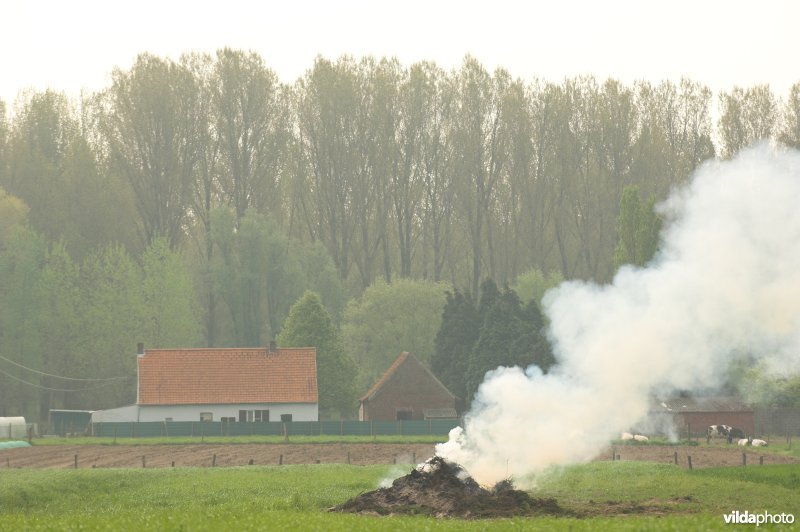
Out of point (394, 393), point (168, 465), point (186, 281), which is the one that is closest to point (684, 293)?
point (168, 465)

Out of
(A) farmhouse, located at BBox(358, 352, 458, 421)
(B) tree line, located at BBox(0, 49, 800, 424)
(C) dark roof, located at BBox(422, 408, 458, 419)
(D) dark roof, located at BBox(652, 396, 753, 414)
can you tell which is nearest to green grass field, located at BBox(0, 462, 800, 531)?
(D) dark roof, located at BBox(652, 396, 753, 414)

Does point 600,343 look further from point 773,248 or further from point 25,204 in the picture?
point 25,204

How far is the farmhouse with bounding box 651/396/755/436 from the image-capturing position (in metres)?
90.6

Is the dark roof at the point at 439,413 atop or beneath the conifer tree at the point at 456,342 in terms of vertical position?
beneath

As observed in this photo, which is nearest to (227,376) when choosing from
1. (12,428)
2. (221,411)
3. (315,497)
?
(221,411)

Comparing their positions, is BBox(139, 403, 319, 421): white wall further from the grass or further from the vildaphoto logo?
the vildaphoto logo

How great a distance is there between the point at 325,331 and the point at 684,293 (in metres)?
67.1

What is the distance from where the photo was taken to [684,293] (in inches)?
1799

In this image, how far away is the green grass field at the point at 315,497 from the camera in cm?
3478

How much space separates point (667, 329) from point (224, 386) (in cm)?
6191

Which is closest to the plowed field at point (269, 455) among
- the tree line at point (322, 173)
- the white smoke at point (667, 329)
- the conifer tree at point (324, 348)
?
the white smoke at point (667, 329)

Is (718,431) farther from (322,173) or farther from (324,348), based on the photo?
(322,173)

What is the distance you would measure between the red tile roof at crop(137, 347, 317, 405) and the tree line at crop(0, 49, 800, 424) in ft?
47.1

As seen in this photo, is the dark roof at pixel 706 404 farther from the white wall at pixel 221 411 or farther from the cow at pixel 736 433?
the white wall at pixel 221 411
